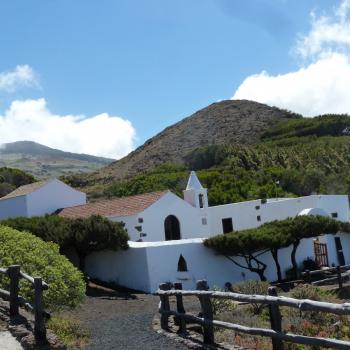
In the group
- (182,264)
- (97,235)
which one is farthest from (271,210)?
(97,235)

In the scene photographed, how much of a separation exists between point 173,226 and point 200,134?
265ft

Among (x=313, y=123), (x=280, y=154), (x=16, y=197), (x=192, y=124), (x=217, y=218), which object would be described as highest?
(x=192, y=124)

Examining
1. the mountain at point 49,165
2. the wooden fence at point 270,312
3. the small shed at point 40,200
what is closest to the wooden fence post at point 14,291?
the wooden fence at point 270,312

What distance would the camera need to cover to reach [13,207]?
31.5m

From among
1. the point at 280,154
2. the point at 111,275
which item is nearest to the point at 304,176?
the point at 280,154

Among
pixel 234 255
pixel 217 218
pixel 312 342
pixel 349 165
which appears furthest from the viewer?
pixel 349 165

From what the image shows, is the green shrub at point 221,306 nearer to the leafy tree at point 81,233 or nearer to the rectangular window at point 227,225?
the leafy tree at point 81,233

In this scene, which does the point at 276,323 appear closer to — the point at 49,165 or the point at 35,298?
the point at 35,298

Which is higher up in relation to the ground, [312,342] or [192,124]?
[192,124]

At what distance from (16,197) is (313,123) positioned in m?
68.1

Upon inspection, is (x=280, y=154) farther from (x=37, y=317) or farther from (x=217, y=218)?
(x=37, y=317)

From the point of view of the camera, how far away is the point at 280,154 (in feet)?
224

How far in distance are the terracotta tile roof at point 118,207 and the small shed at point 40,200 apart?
143cm

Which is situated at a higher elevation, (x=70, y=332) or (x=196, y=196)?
(x=196, y=196)
